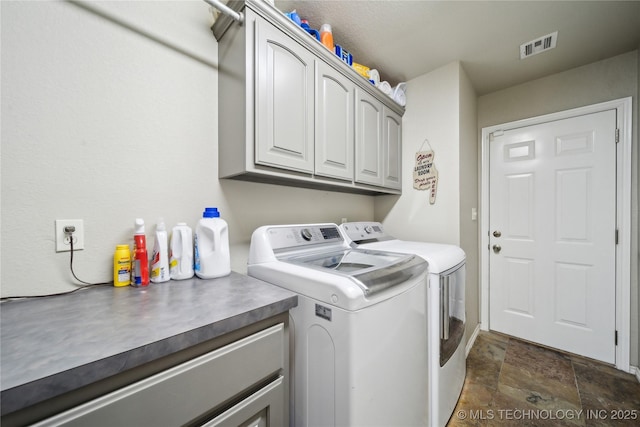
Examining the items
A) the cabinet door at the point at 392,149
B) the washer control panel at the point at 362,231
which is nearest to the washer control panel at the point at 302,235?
the washer control panel at the point at 362,231

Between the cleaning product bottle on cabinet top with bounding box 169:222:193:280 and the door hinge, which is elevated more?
the door hinge

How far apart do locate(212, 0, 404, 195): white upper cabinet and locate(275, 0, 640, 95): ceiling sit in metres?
0.33

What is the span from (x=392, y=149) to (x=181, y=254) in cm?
182

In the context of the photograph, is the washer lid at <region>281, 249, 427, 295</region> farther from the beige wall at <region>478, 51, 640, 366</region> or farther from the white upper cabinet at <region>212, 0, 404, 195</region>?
the beige wall at <region>478, 51, 640, 366</region>

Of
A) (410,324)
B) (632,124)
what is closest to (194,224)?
(410,324)

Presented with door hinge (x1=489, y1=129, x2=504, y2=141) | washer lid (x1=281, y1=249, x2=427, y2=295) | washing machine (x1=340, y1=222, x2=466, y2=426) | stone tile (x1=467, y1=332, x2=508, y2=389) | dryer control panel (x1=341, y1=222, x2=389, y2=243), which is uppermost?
door hinge (x1=489, y1=129, x2=504, y2=141)

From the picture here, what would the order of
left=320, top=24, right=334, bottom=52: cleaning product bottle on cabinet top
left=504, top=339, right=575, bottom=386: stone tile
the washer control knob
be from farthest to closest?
1. left=504, top=339, right=575, bottom=386: stone tile
2. left=320, top=24, right=334, bottom=52: cleaning product bottle on cabinet top
3. the washer control knob

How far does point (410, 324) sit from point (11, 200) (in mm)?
1576

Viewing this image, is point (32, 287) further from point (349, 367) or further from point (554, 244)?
point (554, 244)

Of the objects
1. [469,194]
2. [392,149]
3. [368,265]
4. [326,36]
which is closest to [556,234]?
[469,194]

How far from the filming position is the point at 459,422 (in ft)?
4.69

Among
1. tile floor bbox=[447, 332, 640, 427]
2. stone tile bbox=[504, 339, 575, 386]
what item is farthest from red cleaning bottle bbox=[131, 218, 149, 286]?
stone tile bbox=[504, 339, 575, 386]

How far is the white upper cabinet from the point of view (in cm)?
112

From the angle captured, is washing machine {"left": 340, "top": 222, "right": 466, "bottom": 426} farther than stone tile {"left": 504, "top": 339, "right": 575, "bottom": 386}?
No
